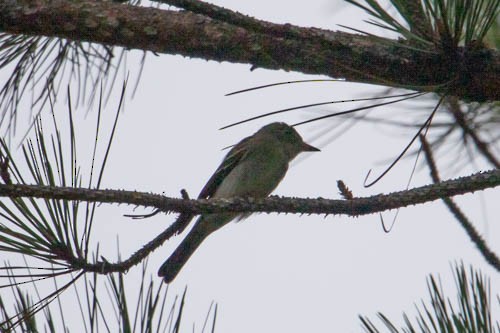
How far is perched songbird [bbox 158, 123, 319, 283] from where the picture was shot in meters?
4.60

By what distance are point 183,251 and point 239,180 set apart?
0.50m

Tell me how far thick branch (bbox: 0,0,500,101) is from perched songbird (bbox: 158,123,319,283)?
2110 millimetres

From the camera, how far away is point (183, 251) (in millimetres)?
4641

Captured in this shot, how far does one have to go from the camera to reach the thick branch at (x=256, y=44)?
7.30 ft

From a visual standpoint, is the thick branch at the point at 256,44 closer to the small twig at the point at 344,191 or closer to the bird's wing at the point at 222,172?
the small twig at the point at 344,191

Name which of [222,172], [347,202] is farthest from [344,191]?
[222,172]

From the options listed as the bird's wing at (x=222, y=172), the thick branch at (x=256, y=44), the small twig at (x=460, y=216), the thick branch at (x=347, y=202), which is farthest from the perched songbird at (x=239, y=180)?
the thick branch at (x=347, y=202)

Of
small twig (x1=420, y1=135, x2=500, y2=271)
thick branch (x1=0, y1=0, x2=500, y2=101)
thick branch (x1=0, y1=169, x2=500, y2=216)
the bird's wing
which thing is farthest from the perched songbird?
thick branch (x1=0, y1=169, x2=500, y2=216)

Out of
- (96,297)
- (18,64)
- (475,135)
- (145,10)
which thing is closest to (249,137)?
(18,64)

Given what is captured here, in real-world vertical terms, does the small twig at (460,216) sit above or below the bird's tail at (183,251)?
below

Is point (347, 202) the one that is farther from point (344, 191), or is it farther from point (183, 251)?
point (183, 251)

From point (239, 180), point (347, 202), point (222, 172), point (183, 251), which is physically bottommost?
point (347, 202)

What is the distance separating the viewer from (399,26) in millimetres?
Result: 2109

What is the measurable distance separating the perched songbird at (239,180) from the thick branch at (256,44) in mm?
2110
